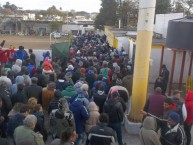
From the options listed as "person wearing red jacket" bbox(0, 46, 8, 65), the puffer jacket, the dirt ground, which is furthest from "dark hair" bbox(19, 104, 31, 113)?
the dirt ground

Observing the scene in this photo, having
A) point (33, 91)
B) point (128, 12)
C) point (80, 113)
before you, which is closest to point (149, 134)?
point (80, 113)

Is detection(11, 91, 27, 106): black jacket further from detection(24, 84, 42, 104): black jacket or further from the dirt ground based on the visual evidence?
the dirt ground

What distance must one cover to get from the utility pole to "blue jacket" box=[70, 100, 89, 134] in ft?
7.85

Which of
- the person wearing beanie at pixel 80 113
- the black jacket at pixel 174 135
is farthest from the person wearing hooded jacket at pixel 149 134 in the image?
the person wearing beanie at pixel 80 113

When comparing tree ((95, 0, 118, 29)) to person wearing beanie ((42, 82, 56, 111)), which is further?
tree ((95, 0, 118, 29))

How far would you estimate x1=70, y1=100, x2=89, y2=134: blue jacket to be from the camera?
284 inches

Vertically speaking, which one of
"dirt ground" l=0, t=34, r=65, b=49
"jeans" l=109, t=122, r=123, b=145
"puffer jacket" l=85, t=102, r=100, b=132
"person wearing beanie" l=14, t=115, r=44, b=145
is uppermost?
"person wearing beanie" l=14, t=115, r=44, b=145

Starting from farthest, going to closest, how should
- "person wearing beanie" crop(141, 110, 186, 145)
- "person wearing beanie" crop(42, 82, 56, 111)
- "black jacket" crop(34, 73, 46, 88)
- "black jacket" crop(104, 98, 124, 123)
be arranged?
1. "black jacket" crop(34, 73, 46, 88)
2. "person wearing beanie" crop(42, 82, 56, 111)
3. "black jacket" crop(104, 98, 124, 123)
4. "person wearing beanie" crop(141, 110, 186, 145)

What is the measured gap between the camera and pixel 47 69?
12336 millimetres

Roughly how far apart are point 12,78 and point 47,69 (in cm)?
214

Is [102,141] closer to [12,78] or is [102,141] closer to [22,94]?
[22,94]

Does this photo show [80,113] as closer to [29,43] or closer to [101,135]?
[101,135]

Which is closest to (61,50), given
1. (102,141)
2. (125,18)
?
(102,141)

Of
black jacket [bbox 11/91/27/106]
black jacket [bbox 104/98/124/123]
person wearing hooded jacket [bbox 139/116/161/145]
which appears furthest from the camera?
black jacket [bbox 11/91/27/106]
